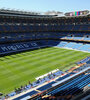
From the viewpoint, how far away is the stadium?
21.6 metres

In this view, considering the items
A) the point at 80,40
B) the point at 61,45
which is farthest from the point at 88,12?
the point at 61,45

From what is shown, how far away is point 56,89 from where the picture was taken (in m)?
17.2

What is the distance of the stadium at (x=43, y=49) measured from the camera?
Result: 21.6 m

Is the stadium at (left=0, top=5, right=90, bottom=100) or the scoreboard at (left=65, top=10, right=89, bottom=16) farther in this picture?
the scoreboard at (left=65, top=10, right=89, bottom=16)

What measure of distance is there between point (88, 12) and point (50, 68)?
36.6 meters

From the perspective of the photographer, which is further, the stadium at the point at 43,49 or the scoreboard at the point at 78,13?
the scoreboard at the point at 78,13

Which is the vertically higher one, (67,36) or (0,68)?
(67,36)

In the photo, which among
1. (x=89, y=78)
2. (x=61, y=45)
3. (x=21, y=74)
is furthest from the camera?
(x=61, y=45)

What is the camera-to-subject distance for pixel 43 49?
52906 mm

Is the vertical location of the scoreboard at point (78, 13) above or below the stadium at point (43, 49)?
above

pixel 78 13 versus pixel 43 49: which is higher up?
pixel 78 13

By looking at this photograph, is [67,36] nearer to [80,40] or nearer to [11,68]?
[80,40]

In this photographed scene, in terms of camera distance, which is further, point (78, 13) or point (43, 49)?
point (78, 13)

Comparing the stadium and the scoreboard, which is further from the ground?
the scoreboard
